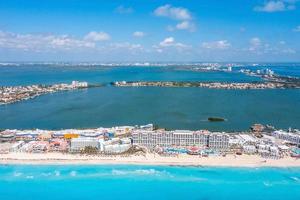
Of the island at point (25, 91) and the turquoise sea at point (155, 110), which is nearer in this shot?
the turquoise sea at point (155, 110)

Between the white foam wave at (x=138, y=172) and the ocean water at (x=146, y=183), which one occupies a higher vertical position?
the white foam wave at (x=138, y=172)

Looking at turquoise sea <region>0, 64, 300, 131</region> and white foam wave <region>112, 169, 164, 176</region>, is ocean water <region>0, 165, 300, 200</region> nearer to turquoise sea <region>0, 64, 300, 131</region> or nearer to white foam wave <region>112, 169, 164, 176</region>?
white foam wave <region>112, 169, 164, 176</region>

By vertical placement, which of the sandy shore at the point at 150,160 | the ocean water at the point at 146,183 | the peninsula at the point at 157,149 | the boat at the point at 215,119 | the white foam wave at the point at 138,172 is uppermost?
the boat at the point at 215,119

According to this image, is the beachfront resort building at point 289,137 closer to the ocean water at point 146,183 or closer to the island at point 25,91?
the ocean water at point 146,183

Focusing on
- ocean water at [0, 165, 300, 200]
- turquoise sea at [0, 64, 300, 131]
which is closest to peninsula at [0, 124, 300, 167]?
ocean water at [0, 165, 300, 200]

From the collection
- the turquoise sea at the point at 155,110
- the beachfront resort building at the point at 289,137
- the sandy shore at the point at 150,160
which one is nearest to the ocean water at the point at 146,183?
the sandy shore at the point at 150,160

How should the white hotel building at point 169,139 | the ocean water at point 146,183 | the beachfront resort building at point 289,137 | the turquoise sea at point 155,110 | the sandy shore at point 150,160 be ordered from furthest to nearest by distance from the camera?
the turquoise sea at point 155,110
the beachfront resort building at point 289,137
the white hotel building at point 169,139
the sandy shore at point 150,160
the ocean water at point 146,183

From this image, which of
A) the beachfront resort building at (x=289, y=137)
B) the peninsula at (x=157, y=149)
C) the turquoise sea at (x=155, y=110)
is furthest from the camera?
the turquoise sea at (x=155, y=110)
